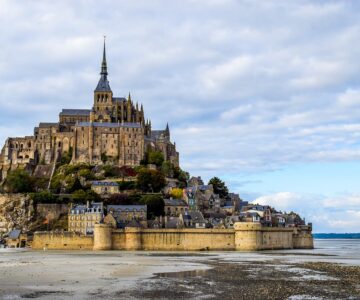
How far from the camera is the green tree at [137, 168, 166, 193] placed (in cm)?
9631

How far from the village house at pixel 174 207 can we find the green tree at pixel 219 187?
2020cm

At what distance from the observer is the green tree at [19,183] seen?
10000 cm

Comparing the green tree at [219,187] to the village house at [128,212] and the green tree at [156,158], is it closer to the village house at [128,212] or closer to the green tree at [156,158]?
the green tree at [156,158]

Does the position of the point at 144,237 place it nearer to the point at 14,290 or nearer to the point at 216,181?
the point at 216,181

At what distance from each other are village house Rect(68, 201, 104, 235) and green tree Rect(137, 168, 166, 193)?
13.0 meters

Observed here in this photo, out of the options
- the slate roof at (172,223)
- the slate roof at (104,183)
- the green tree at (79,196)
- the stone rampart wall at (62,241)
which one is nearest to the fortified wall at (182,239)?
the stone rampart wall at (62,241)

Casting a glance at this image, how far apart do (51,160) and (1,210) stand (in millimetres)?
18962

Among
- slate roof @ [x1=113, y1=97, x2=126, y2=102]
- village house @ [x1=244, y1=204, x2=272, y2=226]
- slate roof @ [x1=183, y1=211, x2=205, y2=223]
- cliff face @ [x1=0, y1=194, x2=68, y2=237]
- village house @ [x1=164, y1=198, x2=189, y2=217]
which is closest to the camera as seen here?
slate roof @ [x1=183, y1=211, x2=205, y2=223]

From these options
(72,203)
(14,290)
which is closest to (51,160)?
(72,203)

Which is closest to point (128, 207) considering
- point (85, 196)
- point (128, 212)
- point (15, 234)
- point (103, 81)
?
point (128, 212)

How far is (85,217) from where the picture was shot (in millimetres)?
83625

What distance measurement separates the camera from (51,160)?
11206cm

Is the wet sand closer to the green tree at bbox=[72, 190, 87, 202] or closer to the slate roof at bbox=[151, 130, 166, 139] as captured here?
the green tree at bbox=[72, 190, 87, 202]

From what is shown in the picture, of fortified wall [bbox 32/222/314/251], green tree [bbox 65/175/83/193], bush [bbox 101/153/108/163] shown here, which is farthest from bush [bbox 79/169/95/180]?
fortified wall [bbox 32/222/314/251]
